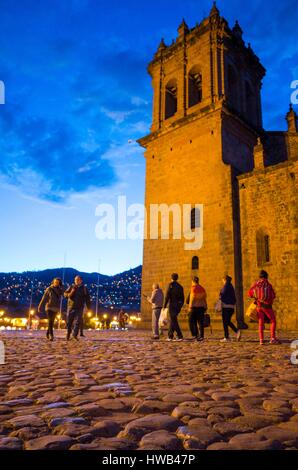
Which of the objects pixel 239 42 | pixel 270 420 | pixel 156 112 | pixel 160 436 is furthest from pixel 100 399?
pixel 239 42

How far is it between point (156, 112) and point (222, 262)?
42.4 feet

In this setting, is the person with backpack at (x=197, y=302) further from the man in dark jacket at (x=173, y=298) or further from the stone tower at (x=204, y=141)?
the stone tower at (x=204, y=141)

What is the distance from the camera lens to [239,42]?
83.1ft

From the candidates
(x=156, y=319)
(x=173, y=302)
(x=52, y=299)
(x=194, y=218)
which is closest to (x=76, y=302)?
(x=52, y=299)

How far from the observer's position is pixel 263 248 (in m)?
19.3

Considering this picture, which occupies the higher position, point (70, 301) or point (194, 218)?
point (194, 218)

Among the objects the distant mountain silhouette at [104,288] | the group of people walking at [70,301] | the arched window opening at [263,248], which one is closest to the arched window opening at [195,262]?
the arched window opening at [263,248]

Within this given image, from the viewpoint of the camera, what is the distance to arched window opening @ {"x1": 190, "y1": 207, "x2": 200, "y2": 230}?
21.6 metres

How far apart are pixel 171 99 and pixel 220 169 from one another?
8.82 metres

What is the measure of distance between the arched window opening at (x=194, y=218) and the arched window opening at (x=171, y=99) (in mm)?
8259

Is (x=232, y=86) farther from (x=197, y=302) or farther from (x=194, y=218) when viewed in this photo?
(x=197, y=302)

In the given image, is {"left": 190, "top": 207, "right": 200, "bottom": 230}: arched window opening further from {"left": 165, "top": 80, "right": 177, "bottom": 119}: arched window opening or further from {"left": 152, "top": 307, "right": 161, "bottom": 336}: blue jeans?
{"left": 152, "top": 307, "right": 161, "bottom": 336}: blue jeans

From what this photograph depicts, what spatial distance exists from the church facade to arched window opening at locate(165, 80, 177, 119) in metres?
0.07
